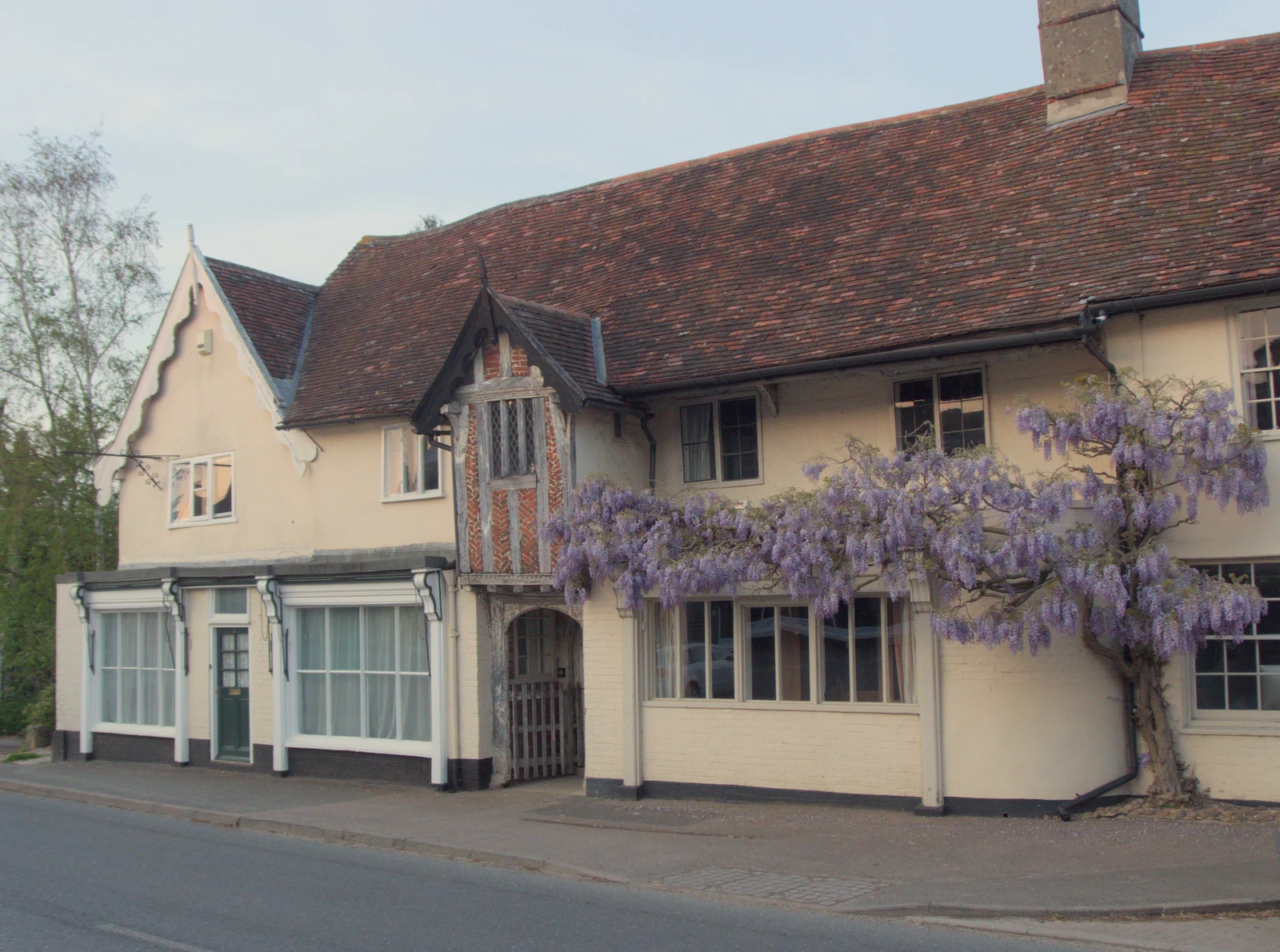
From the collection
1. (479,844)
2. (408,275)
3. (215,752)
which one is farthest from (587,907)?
(408,275)

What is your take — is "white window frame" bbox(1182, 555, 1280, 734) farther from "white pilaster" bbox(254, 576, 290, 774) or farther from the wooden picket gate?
"white pilaster" bbox(254, 576, 290, 774)

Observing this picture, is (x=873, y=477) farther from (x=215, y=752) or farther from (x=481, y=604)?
(x=215, y=752)

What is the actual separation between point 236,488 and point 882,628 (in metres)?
11.3

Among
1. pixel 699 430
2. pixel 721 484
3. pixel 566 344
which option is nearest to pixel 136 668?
pixel 566 344

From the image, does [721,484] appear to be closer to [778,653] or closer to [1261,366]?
[778,653]

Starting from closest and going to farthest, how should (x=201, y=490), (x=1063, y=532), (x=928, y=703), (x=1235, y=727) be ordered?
(x=1063, y=532) < (x=1235, y=727) < (x=928, y=703) < (x=201, y=490)

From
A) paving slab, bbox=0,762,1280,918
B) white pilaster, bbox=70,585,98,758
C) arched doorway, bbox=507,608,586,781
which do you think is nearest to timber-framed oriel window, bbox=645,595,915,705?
paving slab, bbox=0,762,1280,918

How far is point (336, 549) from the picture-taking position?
19.0m

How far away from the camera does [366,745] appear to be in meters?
18.3

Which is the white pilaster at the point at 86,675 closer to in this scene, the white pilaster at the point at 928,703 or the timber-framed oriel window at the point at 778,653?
the timber-framed oriel window at the point at 778,653

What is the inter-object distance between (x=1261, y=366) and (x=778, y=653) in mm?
6036

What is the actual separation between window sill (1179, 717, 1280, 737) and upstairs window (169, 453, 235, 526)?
14.6 m

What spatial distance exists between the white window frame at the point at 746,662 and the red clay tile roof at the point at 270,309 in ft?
27.4

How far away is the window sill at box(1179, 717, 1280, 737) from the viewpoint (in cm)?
1237
